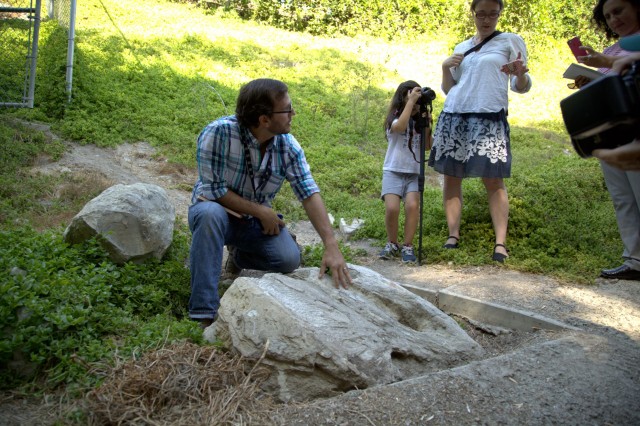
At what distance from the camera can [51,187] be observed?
6.34 metres

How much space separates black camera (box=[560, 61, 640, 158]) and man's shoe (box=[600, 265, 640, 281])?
3009 millimetres

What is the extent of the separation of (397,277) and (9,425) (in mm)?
3186

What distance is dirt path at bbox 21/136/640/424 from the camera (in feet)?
9.10

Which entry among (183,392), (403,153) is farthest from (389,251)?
(183,392)

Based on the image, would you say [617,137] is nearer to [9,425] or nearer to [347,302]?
[347,302]

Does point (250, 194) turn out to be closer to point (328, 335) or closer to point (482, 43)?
point (328, 335)

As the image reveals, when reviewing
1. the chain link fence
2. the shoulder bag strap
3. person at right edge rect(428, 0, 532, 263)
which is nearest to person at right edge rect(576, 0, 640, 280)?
person at right edge rect(428, 0, 532, 263)

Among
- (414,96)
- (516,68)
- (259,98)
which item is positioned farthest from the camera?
(414,96)

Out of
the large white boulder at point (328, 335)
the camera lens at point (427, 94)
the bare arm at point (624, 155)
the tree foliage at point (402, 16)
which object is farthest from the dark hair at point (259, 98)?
the tree foliage at point (402, 16)

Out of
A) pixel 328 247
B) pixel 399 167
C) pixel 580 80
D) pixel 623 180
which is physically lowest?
pixel 328 247

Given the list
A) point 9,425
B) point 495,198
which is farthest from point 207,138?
point 495,198

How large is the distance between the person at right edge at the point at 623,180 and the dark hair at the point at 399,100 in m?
1.67

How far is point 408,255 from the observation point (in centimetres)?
562

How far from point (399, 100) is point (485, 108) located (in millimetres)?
852
